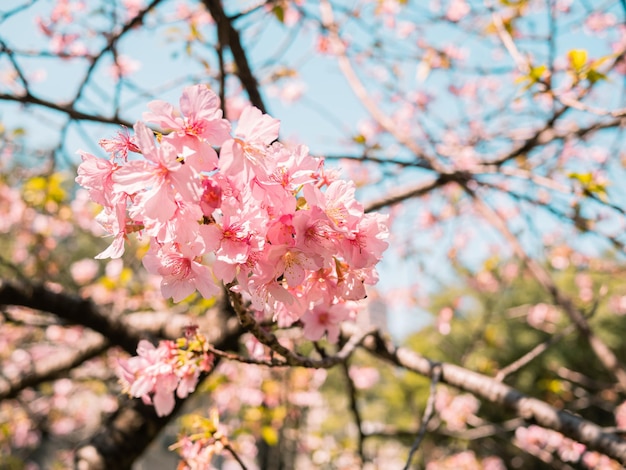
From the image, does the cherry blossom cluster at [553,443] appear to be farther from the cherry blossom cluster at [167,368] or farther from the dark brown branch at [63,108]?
the dark brown branch at [63,108]

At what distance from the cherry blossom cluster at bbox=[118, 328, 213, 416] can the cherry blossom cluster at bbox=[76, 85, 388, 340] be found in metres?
0.21

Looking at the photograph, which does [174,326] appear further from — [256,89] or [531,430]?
[531,430]

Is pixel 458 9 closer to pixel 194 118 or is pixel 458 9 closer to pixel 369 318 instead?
pixel 369 318

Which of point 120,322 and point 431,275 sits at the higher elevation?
point 120,322

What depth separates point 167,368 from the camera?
101cm

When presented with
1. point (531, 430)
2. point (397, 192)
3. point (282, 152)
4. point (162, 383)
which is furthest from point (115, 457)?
point (531, 430)

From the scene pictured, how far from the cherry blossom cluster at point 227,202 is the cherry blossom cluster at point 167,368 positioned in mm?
207

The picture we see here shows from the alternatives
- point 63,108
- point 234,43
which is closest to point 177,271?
point 234,43

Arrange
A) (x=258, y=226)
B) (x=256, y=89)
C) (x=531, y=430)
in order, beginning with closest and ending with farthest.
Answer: (x=258, y=226)
(x=256, y=89)
(x=531, y=430)

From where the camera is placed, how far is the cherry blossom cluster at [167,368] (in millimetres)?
993

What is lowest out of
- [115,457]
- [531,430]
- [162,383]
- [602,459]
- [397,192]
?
[531,430]

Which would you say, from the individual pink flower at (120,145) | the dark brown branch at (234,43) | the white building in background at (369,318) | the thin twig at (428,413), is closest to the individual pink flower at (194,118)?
the individual pink flower at (120,145)

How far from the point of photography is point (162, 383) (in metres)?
1.03

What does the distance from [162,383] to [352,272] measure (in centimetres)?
52
